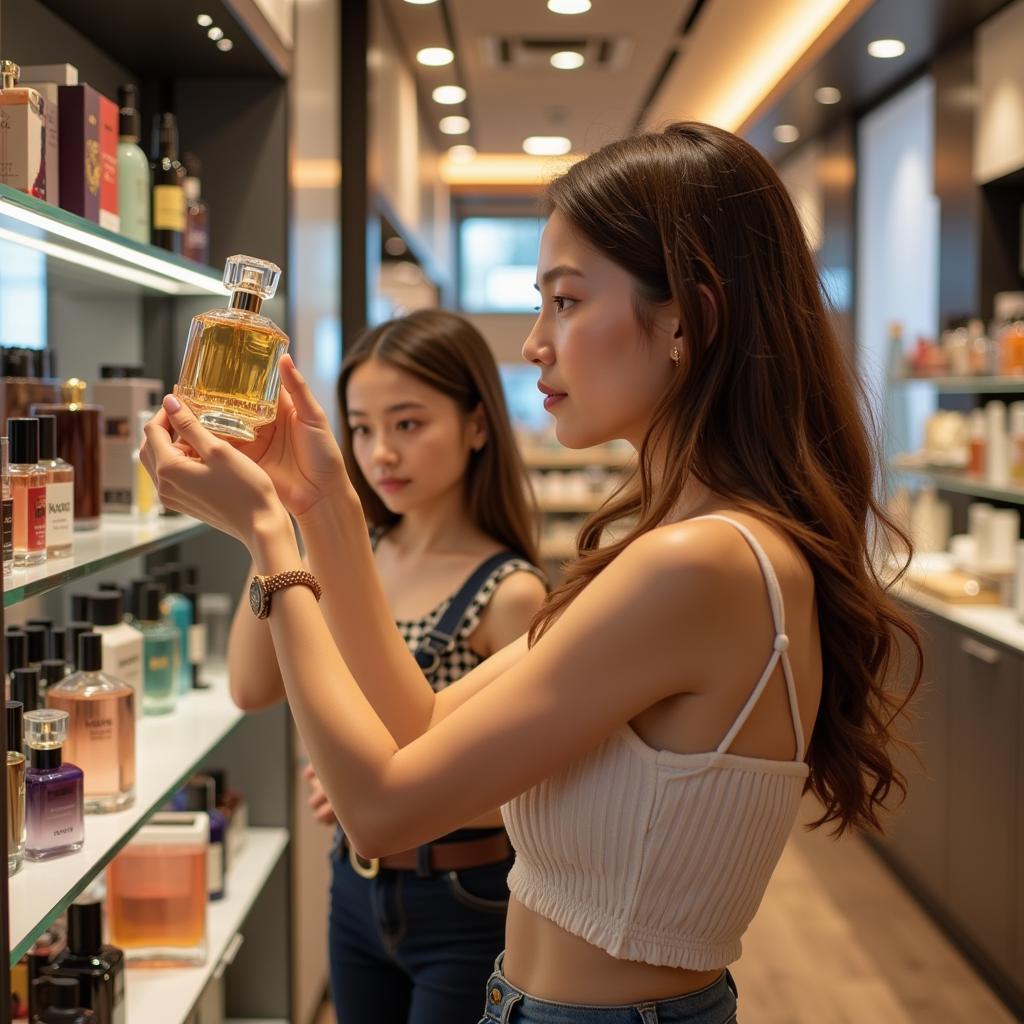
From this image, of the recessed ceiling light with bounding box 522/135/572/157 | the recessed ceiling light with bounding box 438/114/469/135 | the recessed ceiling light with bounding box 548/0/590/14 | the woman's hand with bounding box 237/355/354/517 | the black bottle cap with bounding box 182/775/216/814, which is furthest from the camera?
the recessed ceiling light with bounding box 522/135/572/157

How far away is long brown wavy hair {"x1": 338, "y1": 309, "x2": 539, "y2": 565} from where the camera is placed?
1.81 meters

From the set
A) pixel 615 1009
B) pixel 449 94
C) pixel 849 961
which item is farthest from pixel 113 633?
pixel 449 94

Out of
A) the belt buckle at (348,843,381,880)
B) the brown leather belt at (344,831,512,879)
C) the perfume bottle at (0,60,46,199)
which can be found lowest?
the belt buckle at (348,843,381,880)

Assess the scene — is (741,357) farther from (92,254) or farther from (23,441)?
(92,254)

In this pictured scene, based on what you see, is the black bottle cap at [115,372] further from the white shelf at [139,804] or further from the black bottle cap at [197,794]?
the black bottle cap at [197,794]

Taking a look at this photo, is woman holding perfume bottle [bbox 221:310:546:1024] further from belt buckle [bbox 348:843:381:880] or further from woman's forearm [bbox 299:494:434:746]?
woman's forearm [bbox 299:494:434:746]

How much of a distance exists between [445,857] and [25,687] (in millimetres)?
573

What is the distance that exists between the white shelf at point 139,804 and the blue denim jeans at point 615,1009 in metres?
0.46

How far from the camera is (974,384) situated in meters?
3.77

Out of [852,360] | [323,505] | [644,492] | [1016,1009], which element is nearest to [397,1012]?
[323,505]

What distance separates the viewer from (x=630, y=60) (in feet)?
16.5

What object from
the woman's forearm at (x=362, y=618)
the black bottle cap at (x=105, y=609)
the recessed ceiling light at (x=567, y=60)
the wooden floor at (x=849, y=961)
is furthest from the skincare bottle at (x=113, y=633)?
the recessed ceiling light at (x=567, y=60)

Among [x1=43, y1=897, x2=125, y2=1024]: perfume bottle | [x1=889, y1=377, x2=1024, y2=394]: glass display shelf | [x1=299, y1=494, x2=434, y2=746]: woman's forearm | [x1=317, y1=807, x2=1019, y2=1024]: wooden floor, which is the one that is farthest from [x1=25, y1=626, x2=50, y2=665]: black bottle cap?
[x1=889, y1=377, x2=1024, y2=394]: glass display shelf

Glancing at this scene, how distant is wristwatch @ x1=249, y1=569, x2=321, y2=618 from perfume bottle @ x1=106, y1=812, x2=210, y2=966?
3.28 ft
